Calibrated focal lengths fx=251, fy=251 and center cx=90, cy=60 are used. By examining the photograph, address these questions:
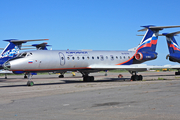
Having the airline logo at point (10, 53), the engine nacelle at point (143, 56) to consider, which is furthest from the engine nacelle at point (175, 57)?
the airline logo at point (10, 53)

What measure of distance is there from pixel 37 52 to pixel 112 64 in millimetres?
9282

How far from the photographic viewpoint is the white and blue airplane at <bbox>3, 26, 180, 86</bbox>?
2269 centimetres

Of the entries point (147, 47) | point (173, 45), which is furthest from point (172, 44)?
point (147, 47)

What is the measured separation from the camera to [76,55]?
26.3 metres

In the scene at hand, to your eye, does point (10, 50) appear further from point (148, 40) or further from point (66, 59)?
point (148, 40)

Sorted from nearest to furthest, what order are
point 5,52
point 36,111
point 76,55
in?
point 36,111 < point 76,55 < point 5,52

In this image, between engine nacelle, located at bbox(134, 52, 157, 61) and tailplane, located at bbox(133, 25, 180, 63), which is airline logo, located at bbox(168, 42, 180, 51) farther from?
engine nacelle, located at bbox(134, 52, 157, 61)

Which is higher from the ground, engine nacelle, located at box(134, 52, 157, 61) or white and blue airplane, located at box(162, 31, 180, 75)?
white and blue airplane, located at box(162, 31, 180, 75)

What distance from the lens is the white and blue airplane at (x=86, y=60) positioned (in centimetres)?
2269

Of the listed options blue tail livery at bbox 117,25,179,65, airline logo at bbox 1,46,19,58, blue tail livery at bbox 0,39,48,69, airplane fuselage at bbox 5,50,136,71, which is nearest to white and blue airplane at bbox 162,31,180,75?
blue tail livery at bbox 117,25,179,65

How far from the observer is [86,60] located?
26719 mm

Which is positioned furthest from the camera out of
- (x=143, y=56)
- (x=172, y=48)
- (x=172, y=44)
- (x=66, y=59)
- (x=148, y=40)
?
(x=172, y=48)

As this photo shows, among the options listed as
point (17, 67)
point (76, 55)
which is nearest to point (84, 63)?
point (76, 55)

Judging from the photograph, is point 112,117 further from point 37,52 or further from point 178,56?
point 178,56
